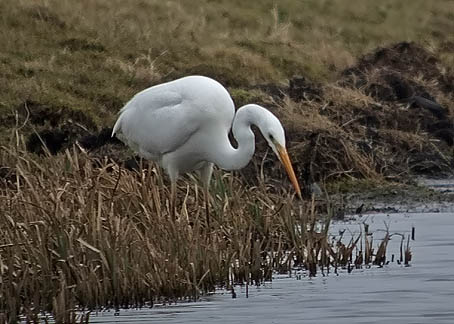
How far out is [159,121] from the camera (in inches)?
491

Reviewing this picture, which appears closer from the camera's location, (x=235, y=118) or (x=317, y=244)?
(x=317, y=244)

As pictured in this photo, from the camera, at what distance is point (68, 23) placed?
23.9 m

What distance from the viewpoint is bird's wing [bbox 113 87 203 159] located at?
12.3 meters

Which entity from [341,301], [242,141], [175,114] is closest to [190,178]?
[175,114]

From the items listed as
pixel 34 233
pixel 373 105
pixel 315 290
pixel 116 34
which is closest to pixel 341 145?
pixel 373 105

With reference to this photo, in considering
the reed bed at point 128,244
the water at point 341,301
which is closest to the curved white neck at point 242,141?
the reed bed at point 128,244

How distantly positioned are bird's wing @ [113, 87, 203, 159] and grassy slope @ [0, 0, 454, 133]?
6111mm

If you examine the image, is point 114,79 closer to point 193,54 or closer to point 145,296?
point 193,54

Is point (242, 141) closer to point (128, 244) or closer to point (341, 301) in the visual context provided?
point (341, 301)

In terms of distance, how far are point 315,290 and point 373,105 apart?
31.1 feet

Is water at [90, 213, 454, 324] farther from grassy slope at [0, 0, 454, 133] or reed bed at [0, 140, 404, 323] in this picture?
grassy slope at [0, 0, 454, 133]

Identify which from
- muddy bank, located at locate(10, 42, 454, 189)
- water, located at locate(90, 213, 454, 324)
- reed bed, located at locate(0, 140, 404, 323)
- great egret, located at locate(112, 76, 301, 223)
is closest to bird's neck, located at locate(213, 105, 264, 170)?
great egret, located at locate(112, 76, 301, 223)

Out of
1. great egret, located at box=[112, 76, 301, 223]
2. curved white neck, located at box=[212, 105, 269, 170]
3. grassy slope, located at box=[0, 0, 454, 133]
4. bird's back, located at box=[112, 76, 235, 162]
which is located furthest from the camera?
grassy slope, located at box=[0, 0, 454, 133]

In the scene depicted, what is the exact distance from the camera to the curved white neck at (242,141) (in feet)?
38.5
